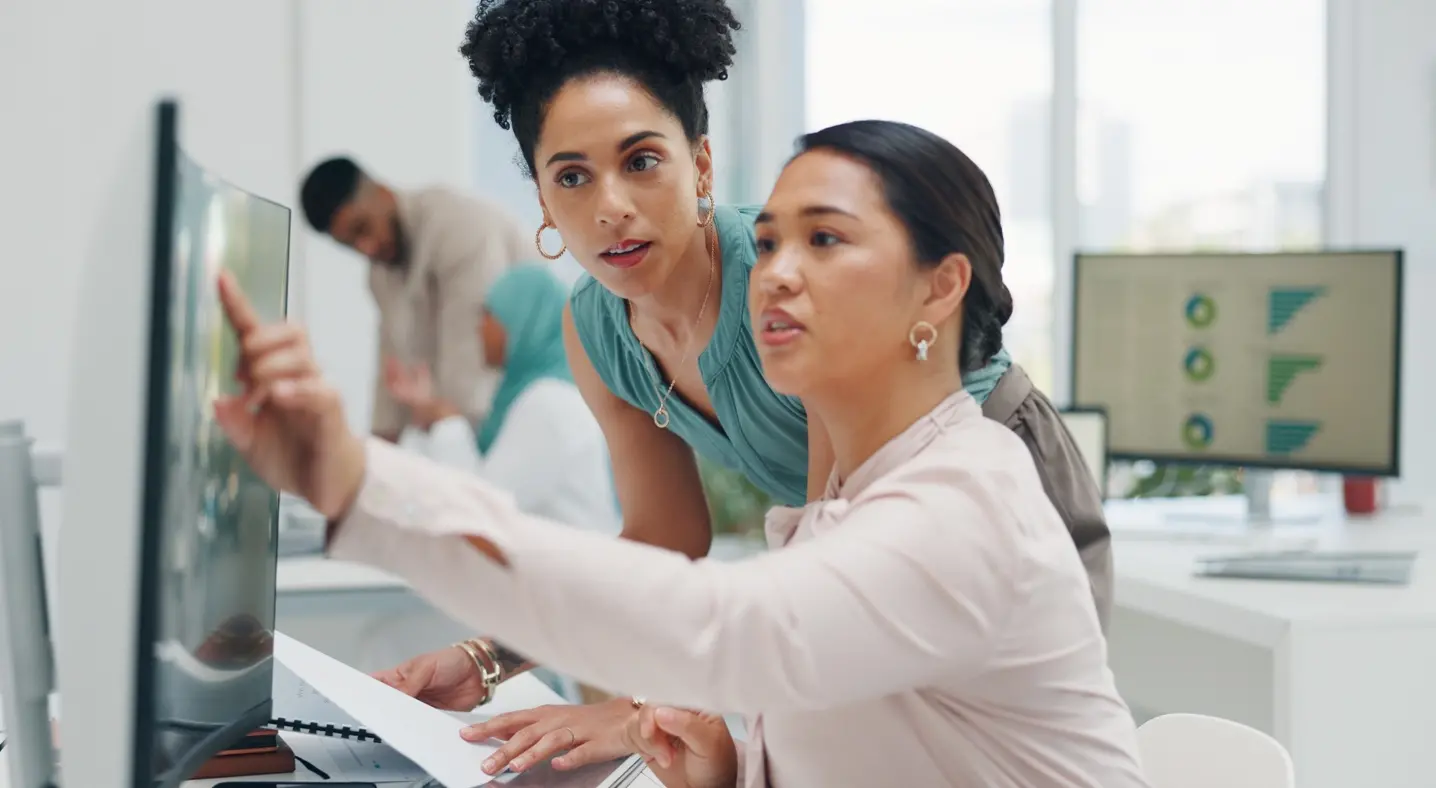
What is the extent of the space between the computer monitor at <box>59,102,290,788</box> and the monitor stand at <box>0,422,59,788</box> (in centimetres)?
18

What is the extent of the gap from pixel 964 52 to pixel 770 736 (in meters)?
4.72

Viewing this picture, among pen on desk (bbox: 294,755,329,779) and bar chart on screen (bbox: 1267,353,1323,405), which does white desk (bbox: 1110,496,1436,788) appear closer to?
bar chart on screen (bbox: 1267,353,1323,405)

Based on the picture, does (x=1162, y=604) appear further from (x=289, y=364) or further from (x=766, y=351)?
(x=289, y=364)

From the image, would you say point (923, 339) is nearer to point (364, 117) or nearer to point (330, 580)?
point (330, 580)

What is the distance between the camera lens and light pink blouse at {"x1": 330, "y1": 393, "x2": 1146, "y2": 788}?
0.74 m

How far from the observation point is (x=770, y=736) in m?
1.01

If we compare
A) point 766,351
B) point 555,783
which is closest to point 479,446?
point 555,783

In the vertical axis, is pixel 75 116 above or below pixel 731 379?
above

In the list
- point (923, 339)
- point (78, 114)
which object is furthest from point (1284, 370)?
point (78, 114)

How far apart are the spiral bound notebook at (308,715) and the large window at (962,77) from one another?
422cm

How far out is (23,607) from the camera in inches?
37.9

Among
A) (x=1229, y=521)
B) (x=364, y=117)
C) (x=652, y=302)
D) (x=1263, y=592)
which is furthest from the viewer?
(x=364, y=117)

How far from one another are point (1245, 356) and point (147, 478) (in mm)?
2677

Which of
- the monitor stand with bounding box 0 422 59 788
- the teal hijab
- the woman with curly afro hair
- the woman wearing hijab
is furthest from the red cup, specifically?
the monitor stand with bounding box 0 422 59 788
